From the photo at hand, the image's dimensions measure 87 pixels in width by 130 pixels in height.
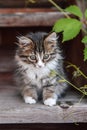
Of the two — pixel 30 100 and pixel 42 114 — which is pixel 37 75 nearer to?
pixel 30 100

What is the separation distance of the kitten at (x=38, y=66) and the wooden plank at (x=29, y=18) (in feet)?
1.31

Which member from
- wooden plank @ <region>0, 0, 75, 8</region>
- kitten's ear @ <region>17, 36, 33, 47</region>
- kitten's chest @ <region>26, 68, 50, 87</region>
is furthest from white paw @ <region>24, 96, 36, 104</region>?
wooden plank @ <region>0, 0, 75, 8</region>

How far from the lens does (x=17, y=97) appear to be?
2.32 meters

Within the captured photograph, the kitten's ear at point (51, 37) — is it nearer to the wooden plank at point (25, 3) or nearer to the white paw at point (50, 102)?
the white paw at point (50, 102)

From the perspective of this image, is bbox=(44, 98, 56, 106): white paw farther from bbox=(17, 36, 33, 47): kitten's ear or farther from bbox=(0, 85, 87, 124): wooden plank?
bbox=(17, 36, 33, 47): kitten's ear

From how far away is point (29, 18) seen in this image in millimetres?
2754

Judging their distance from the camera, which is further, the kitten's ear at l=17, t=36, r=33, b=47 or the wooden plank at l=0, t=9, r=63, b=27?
the wooden plank at l=0, t=9, r=63, b=27

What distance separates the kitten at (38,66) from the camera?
2.28m

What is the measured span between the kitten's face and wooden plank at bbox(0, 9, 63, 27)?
416 mm

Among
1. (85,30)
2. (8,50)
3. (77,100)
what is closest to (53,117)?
(77,100)

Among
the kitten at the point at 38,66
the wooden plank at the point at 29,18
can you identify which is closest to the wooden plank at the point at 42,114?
the kitten at the point at 38,66

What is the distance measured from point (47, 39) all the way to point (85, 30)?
259 mm

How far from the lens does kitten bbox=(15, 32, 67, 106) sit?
228 centimetres

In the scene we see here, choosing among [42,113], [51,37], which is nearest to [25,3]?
[51,37]
